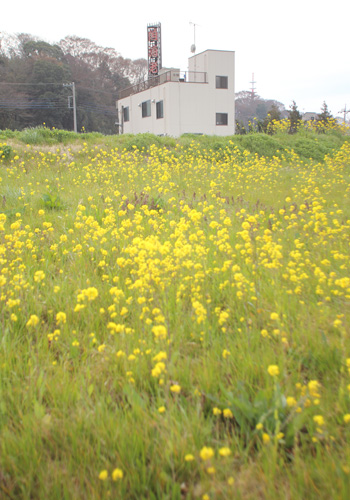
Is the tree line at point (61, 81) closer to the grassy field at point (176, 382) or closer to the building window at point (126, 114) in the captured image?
the building window at point (126, 114)

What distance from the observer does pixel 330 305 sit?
96.9 inches

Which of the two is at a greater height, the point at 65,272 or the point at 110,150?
the point at 110,150

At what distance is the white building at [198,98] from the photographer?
84.8 ft

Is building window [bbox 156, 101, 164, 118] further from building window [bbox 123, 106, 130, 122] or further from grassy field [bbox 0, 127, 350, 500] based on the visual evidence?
grassy field [bbox 0, 127, 350, 500]

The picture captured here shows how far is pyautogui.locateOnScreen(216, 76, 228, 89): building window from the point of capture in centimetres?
2705

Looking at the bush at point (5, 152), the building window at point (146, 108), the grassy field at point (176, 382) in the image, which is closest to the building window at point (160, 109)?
the building window at point (146, 108)

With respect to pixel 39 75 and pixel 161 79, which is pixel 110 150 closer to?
pixel 161 79

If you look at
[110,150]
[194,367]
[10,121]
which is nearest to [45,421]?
[194,367]

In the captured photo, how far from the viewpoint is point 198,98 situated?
26.5m

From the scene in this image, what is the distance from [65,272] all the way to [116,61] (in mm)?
55186

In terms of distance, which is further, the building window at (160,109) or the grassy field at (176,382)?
the building window at (160,109)

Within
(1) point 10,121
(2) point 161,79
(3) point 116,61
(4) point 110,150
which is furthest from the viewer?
(3) point 116,61

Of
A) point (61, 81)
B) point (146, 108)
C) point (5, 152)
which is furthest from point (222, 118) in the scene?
point (61, 81)

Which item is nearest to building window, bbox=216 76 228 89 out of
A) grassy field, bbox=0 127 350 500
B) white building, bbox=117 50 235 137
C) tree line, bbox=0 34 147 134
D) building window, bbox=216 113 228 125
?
white building, bbox=117 50 235 137
